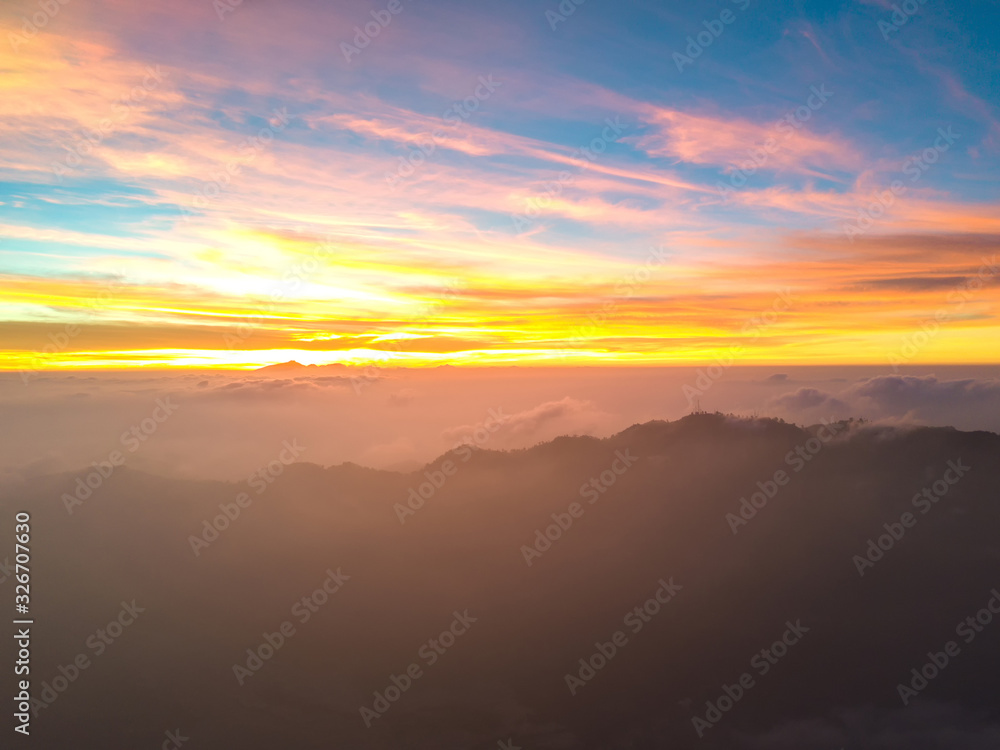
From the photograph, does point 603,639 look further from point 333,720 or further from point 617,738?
point 333,720

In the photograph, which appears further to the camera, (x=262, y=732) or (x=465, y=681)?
(x=465, y=681)

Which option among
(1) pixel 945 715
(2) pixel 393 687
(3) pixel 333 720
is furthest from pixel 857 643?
(3) pixel 333 720

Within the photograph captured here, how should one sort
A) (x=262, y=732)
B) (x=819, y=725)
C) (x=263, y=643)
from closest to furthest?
(x=262, y=732), (x=819, y=725), (x=263, y=643)

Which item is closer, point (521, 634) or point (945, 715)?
point (945, 715)

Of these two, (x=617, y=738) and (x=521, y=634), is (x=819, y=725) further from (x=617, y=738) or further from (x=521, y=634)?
(x=521, y=634)

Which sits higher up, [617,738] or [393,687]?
[393,687]

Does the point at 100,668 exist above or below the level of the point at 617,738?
above

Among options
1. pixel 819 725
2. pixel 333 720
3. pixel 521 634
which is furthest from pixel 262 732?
pixel 819 725

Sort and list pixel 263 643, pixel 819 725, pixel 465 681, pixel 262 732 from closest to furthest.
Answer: pixel 262 732, pixel 819 725, pixel 465 681, pixel 263 643

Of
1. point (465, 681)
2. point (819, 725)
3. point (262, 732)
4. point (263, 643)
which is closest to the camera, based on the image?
point (262, 732)
